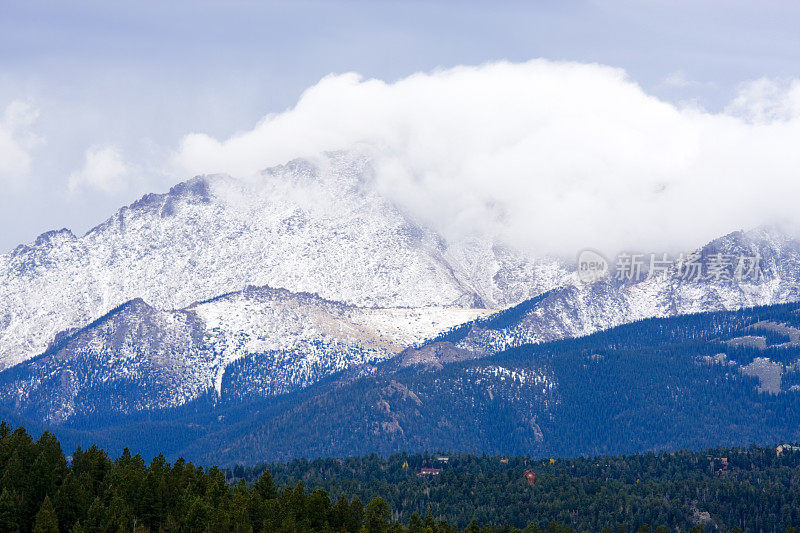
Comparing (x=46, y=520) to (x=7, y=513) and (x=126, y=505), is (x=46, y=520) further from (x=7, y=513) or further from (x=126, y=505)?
(x=126, y=505)

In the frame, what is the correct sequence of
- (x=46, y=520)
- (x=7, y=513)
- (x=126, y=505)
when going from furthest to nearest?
(x=126, y=505) < (x=7, y=513) < (x=46, y=520)

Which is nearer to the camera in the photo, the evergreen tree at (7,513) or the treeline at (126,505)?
the evergreen tree at (7,513)

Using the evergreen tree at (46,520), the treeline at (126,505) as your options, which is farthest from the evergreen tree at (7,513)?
the evergreen tree at (46,520)

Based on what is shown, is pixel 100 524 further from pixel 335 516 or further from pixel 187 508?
pixel 335 516

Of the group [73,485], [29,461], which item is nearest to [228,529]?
[73,485]

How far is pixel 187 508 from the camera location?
182 metres

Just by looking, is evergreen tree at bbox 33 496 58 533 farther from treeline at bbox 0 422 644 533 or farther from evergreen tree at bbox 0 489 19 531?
evergreen tree at bbox 0 489 19 531

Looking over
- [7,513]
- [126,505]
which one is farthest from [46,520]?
[126,505]

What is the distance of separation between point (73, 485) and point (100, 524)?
30.6 feet

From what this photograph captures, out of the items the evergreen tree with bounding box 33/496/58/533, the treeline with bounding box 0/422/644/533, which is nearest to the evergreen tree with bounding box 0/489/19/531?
the treeline with bounding box 0/422/644/533

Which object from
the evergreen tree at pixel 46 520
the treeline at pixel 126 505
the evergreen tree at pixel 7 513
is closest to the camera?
the evergreen tree at pixel 46 520

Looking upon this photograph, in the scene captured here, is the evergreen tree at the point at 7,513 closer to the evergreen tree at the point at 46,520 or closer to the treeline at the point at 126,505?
the treeline at the point at 126,505

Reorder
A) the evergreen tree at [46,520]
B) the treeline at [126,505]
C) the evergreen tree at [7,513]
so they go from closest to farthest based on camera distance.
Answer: the evergreen tree at [46,520] → the evergreen tree at [7,513] → the treeline at [126,505]

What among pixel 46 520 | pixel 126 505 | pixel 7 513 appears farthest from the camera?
pixel 126 505
